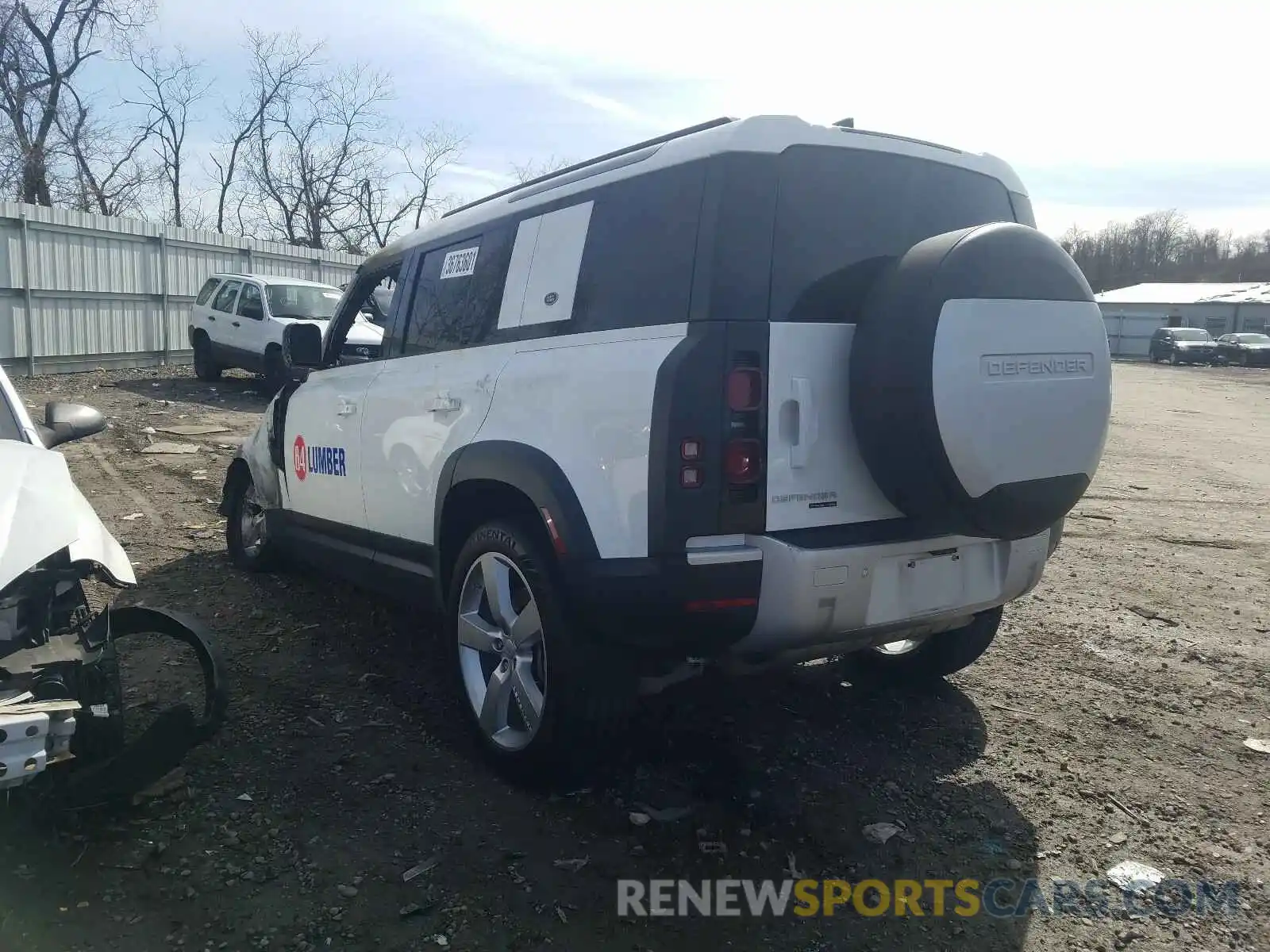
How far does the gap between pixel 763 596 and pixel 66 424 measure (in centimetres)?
287

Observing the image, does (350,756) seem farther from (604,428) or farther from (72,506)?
(604,428)

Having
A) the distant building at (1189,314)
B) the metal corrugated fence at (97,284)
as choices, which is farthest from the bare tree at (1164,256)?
the metal corrugated fence at (97,284)

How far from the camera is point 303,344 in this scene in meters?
5.00

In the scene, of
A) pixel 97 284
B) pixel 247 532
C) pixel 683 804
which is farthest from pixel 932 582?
pixel 97 284

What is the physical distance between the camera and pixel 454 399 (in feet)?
12.4

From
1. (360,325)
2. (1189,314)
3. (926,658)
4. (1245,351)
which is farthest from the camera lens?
(1189,314)

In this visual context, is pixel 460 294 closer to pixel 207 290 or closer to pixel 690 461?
pixel 690 461

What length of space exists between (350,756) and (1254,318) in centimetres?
6174

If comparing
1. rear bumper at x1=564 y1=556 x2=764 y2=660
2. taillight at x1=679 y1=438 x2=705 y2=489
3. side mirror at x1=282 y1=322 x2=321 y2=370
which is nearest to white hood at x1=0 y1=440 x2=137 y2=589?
rear bumper at x1=564 y1=556 x2=764 y2=660

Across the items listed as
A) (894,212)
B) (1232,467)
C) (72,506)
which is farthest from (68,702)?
(1232,467)

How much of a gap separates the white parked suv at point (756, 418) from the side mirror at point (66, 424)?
1.57 meters

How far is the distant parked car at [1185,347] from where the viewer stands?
4044 centimetres

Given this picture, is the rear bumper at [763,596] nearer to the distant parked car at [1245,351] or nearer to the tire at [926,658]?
the tire at [926,658]

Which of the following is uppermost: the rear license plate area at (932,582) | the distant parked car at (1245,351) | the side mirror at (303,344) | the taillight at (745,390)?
the distant parked car at (1245,351)
